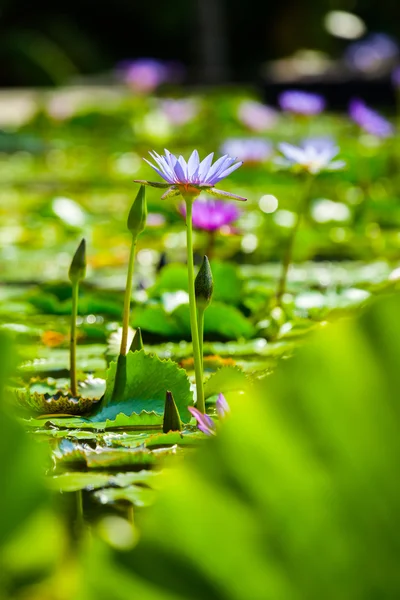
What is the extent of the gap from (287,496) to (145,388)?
0.51 meters

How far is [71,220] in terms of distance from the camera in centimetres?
171

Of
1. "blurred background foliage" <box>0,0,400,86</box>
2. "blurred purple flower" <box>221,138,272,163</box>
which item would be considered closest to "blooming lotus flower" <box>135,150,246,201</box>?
"blurred purple flower" <box>221,138,272,163</box>

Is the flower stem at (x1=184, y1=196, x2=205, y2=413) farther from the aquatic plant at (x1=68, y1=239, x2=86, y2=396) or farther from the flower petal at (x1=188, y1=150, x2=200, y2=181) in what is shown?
the aquatic plant at (x1=68, y1=239, x2=86, y2=396)

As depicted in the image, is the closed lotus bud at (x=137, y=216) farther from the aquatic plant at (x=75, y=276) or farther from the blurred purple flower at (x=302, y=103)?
the blurred purple flower at (x=302, y=103)

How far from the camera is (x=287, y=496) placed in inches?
12.4

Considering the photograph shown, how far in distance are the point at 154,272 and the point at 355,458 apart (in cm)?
128

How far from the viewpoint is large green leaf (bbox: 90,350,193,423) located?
809 mm

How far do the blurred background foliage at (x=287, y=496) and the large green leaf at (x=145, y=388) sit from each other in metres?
0.48

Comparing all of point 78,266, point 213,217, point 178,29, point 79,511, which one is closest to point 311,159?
point 213,217

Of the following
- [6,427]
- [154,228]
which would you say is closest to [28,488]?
[6,427]

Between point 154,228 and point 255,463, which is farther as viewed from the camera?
point 154,228

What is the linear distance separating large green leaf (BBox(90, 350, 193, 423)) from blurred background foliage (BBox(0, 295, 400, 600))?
0.48 meters

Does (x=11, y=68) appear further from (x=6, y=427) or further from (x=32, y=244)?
(x=6, y=427)

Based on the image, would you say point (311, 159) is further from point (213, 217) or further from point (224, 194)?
point (224, 194)
